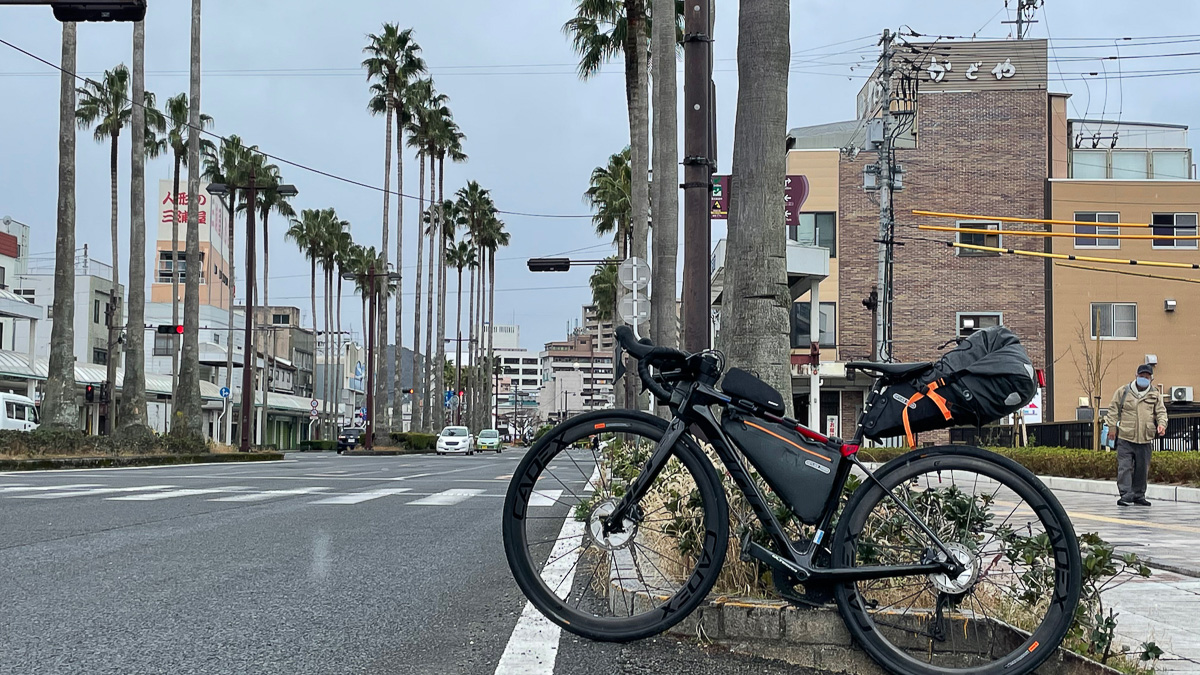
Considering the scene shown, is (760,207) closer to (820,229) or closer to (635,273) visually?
(635,273)

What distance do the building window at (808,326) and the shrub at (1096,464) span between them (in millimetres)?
21235

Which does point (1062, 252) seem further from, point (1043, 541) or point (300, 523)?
point (1043, 541)

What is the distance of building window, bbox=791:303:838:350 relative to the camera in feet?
155

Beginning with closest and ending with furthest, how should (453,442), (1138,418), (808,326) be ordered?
(1138,418), (808,326), (453,442)

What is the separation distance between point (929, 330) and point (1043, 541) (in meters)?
44.3

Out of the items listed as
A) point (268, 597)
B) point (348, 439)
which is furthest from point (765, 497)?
point (348, 439)

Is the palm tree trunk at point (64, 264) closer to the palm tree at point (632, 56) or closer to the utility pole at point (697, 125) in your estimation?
the palm tree at point (632, 56)

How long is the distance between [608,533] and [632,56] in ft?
86.4

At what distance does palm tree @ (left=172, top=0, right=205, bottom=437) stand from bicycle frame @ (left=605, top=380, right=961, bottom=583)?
3314 cm

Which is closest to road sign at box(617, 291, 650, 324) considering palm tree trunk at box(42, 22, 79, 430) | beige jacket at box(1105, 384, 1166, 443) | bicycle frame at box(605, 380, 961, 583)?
beige jacket at box(1105, 384, 1166, 443)

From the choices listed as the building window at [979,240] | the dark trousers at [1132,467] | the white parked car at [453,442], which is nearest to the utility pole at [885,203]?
the dark trousers at [1132,467]

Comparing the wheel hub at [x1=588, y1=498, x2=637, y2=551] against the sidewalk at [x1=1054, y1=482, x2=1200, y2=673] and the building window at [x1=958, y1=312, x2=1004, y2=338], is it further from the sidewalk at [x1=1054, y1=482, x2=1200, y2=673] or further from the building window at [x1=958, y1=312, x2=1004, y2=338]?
the building window at [x1=958, y1=312, x2=1004, y2=338]

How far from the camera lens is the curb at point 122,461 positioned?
24.2 metres

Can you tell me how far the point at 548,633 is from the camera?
4.94 meters
